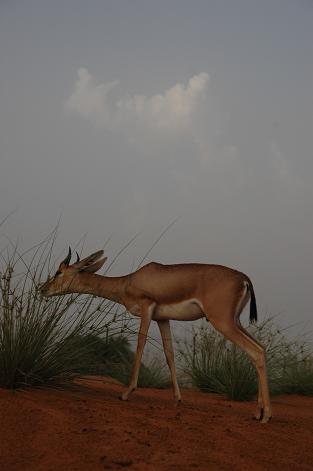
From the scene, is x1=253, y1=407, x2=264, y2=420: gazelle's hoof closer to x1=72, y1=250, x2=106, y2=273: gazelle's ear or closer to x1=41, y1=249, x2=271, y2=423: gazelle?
x1=41, y1=249, x2=271, y2=423: gazelle

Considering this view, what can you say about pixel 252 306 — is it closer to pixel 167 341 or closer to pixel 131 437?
pixel 167 341

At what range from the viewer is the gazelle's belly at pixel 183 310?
7559 mm

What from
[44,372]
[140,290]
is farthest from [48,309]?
[140,290]

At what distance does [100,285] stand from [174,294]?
127 cm

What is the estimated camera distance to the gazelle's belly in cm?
756

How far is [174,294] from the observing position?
765 cm

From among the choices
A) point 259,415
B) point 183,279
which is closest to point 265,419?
point 259,415

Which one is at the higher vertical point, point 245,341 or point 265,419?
point 245,341

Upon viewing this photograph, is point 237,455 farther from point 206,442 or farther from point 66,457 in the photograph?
point 66,457

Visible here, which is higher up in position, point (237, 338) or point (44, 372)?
point (237, 338)

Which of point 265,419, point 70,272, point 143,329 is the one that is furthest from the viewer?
point 70,272

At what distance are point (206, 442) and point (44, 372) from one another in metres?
2.19

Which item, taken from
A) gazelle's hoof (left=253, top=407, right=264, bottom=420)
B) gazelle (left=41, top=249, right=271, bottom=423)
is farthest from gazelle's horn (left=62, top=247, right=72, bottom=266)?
gazelle's hoof (left=253, top=407, right=264, bottom=420)

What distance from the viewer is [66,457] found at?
4648mm
